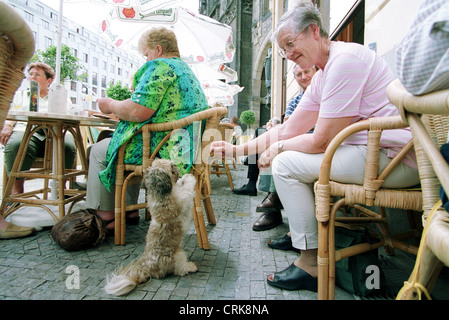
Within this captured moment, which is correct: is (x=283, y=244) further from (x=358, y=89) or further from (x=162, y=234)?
(x=358, y=89)

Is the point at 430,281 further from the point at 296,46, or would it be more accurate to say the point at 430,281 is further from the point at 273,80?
the point at 273,80

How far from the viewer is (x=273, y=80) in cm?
771

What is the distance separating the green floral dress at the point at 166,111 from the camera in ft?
5.92

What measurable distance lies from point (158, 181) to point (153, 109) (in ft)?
2.02

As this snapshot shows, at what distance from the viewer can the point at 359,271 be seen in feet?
4.43

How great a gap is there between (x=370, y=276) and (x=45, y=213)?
2.71 meters

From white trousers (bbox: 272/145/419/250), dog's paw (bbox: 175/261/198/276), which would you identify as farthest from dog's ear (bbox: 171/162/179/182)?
white trousers (bbox: 272/145/419/250)

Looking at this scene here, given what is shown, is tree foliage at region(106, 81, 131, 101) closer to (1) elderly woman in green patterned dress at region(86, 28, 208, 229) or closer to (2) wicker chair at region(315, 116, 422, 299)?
(1) elderly woman in green patterned dress at region(86, 28, 208, 229)

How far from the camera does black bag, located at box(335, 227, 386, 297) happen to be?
1332 millimetres

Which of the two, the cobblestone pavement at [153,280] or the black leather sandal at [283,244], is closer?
→ the cobblestone pavement at [153,280]

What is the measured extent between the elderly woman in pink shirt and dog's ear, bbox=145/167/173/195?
24.2 inches

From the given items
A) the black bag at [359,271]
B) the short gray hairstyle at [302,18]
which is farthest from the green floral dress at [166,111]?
the black bag at [359,271]

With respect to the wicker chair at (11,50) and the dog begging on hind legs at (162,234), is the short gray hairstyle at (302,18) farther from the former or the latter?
the wicker chair at (11,50)
